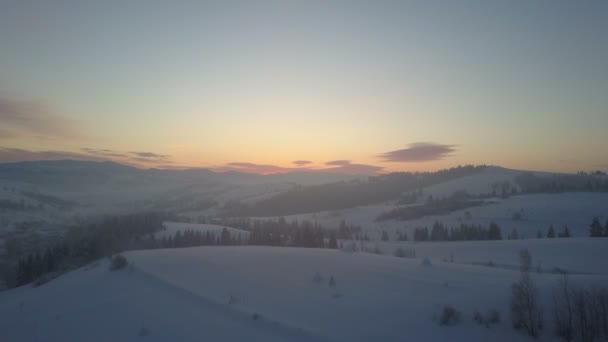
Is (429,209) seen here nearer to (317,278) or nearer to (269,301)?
(317,278)

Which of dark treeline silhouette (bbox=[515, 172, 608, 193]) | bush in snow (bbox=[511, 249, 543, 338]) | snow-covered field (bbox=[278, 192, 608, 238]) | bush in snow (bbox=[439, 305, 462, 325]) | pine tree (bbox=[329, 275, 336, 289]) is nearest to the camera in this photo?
bush in snow (bbox=[511, 249, 543, 338])

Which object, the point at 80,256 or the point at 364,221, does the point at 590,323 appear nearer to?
the point at 80,256

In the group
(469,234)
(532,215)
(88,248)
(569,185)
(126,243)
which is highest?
(569,185)

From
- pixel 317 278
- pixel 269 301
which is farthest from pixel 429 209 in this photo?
pixel 269 301

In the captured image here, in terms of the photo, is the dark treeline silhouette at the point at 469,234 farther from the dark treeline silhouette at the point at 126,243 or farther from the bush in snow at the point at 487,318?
the bush in snow at the point at 487,318

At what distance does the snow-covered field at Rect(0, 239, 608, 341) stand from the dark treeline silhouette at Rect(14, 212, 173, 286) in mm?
14618

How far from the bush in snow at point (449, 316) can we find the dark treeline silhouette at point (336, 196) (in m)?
150

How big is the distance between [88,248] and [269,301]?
57.6 m

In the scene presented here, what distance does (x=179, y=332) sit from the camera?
10.7 metres

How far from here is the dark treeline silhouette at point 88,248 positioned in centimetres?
4644

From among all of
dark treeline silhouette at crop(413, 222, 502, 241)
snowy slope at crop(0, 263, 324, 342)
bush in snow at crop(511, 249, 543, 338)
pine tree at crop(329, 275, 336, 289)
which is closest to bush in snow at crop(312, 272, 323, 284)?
pine tree at crop(329, 275, 336, 289)

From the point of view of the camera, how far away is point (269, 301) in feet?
41.7

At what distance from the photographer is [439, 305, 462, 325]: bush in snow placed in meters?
10.1

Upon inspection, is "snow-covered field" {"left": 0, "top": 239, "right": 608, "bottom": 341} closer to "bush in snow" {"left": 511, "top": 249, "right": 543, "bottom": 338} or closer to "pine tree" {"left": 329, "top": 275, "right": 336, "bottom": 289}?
A: "pine tree" {"left": 329, "top": 275, "right": 336, "bottom": 289}
